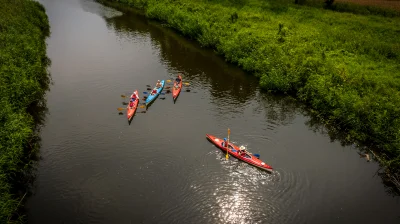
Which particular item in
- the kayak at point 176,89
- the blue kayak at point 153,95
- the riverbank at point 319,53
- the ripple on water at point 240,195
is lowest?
the ripple on water at point 240,195

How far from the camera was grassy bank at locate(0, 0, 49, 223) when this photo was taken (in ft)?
46.7

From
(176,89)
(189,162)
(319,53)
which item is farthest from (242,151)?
(319,53)

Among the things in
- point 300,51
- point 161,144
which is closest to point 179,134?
point 161,144

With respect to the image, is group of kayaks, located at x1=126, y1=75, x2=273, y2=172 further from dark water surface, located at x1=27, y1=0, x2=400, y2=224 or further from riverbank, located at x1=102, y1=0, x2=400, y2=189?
riverbank, located at x1=102, y1=0, x2=400, y2=189

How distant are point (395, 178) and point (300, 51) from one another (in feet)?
45.6

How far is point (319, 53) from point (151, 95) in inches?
589

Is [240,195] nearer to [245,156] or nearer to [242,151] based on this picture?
[245,156]

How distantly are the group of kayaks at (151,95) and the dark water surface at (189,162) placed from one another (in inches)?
20.9

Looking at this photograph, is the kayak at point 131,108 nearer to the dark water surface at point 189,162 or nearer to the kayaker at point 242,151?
the dark water surface at point 189,162

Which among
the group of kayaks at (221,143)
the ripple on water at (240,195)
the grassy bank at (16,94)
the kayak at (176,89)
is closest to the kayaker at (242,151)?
the group of kayaks at (221,143)

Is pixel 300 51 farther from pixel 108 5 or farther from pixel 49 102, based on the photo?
pixel 108 5

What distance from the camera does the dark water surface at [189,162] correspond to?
14.0 meters

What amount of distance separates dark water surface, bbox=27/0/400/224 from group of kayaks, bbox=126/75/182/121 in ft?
1.74

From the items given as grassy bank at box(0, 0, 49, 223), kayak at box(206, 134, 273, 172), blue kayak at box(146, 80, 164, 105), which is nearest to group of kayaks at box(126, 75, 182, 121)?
blue kayak at box(146, 80, 164, 105)
